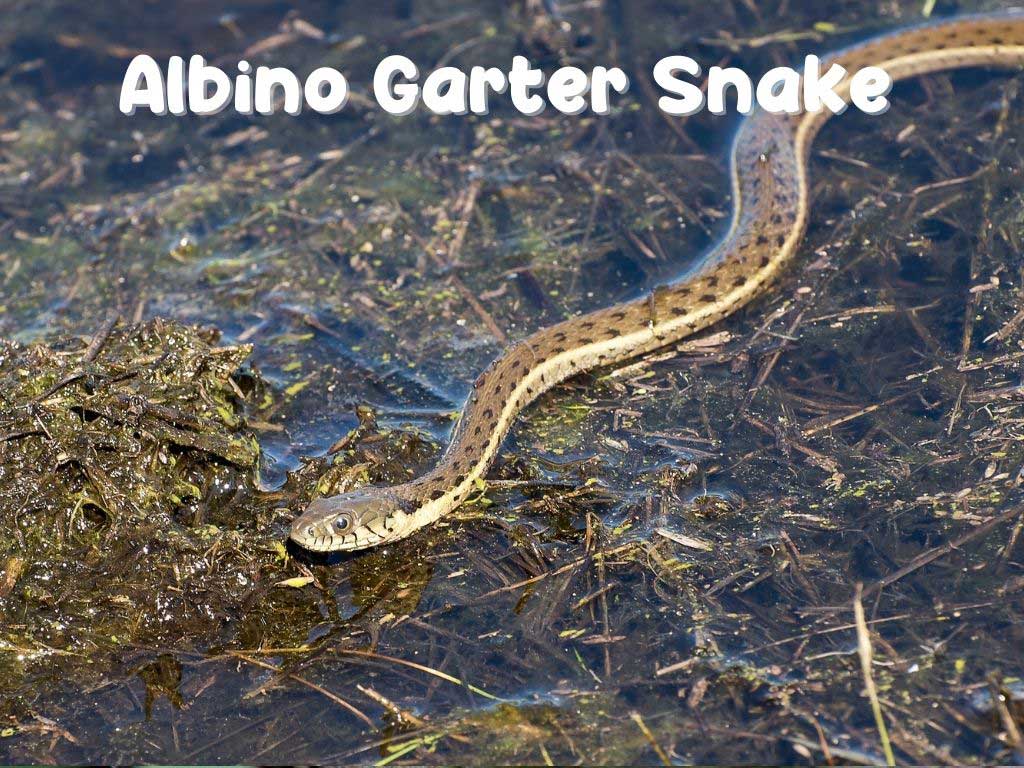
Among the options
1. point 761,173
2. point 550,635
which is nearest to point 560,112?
point 761,173

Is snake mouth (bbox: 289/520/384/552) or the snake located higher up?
the snake

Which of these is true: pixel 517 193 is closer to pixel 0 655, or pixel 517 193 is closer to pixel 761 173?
pixel 761 173

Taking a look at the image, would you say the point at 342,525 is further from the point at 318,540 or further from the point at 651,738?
the point at 651,738

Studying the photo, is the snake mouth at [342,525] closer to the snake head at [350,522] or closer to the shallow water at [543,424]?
the snake head at [350,522]

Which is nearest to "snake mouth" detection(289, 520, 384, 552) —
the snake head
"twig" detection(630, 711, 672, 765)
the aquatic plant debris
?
the snake head

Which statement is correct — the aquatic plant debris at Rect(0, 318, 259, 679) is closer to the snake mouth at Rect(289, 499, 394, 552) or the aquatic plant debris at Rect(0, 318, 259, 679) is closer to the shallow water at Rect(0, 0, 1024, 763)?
the shallow water at Rect(0, 0, 1024, 763)

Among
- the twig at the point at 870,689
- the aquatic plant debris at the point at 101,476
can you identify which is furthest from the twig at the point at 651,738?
the aquatic plant debris at the point at 101,476

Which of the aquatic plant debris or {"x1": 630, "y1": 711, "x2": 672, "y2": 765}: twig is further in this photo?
the aquatic plant debris
